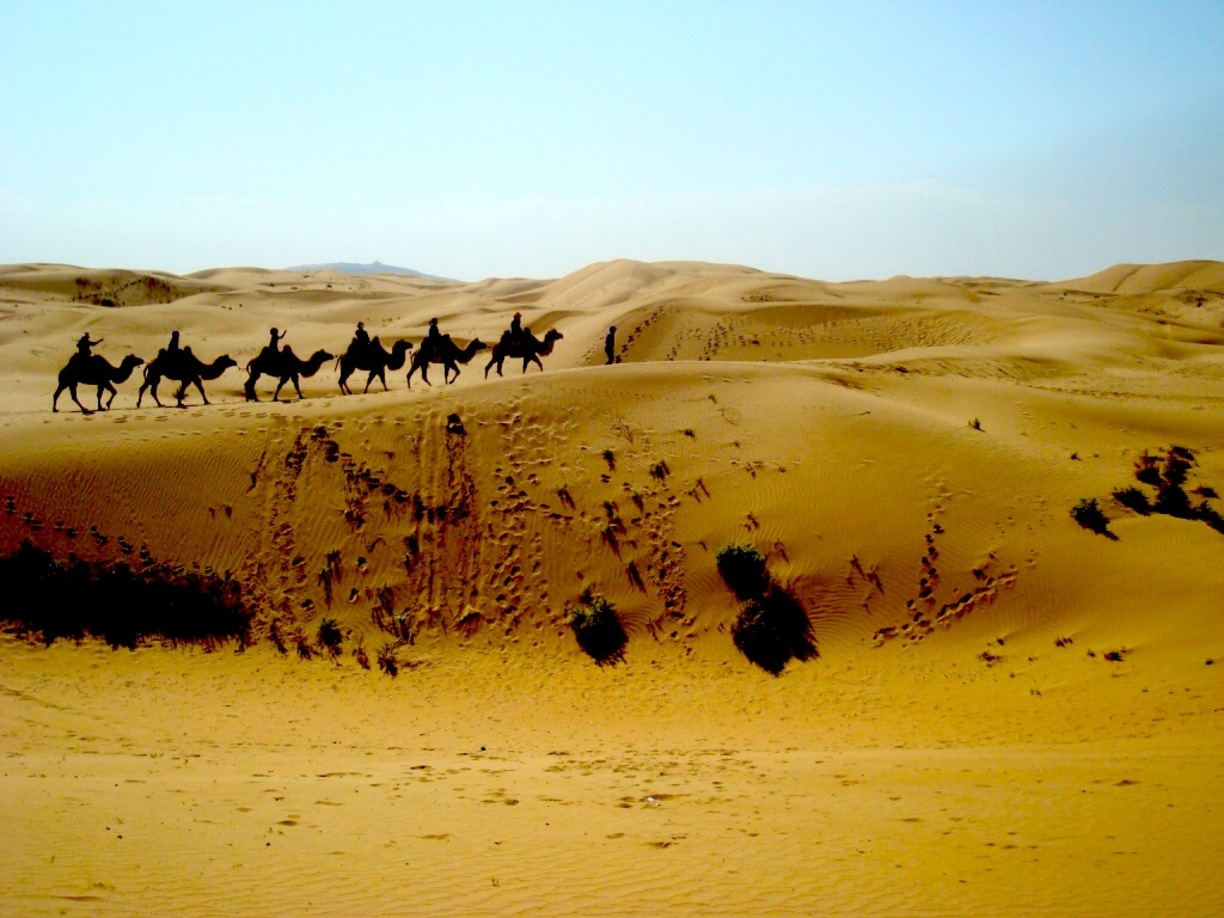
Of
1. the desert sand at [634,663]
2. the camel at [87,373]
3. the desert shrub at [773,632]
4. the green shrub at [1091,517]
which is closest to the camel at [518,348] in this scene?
the desert sand at [634,663]

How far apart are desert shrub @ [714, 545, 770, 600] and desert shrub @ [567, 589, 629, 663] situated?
2.31 metres

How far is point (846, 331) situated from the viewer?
44.9 meters

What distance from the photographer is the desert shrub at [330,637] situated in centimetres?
1568

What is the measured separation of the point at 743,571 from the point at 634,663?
9.55 ft

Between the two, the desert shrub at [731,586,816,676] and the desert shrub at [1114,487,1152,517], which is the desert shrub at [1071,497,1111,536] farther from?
the desert shrub at [731,586,816,676]

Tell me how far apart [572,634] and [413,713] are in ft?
11.9

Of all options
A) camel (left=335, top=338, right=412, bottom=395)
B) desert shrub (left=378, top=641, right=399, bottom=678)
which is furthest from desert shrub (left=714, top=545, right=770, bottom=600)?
camel (left=335, top=338, right=412, bottom=395)

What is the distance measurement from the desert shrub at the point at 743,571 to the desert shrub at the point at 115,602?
9.23 m

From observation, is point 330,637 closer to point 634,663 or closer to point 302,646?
point 302,646

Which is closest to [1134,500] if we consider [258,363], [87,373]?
[258,363]

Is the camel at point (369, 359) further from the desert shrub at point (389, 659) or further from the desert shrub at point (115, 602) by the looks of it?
the desert shrub at point (389, 659)

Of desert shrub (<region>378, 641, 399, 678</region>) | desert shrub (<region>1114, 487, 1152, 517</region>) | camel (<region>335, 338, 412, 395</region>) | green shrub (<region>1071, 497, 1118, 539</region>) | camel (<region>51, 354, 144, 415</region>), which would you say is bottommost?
desert shrub (<region>378, 641, 399, 678</region>)

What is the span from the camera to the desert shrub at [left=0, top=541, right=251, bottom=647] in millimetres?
Answer: 15711

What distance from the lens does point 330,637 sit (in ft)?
52.2
